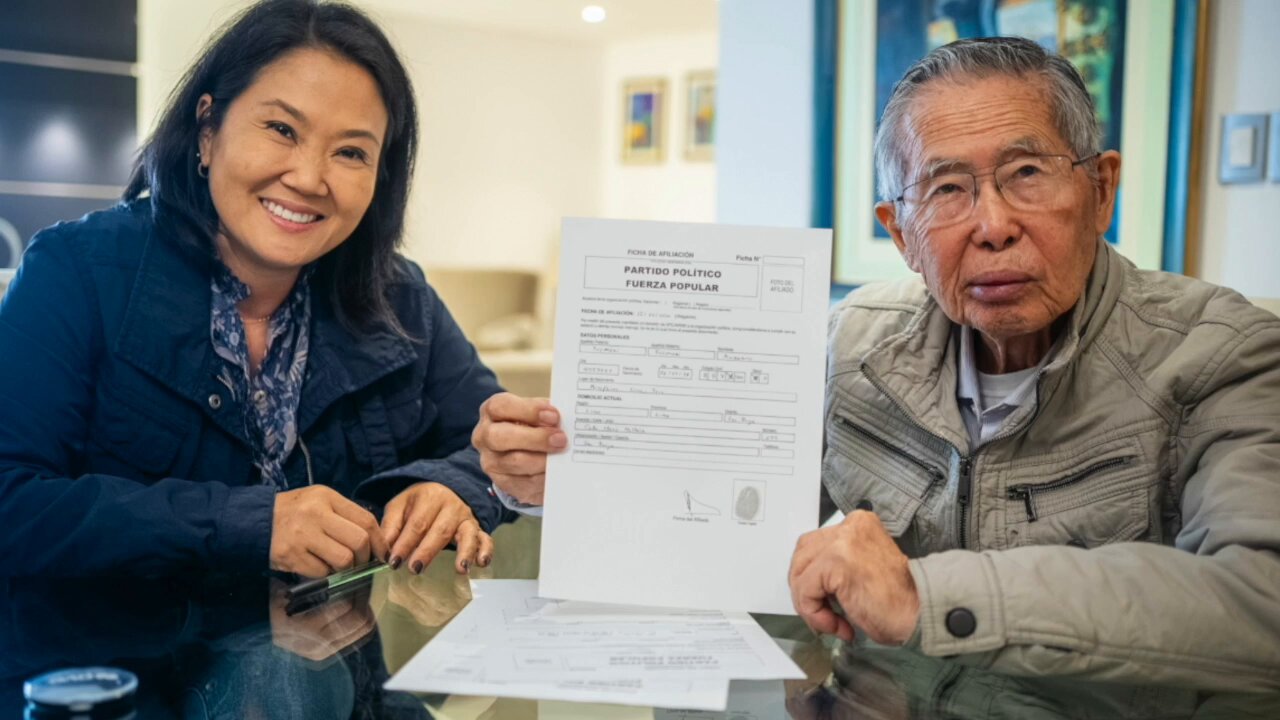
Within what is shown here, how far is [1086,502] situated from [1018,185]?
0.37 metres

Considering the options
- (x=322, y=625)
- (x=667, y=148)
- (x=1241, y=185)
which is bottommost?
(x=322, y=625)

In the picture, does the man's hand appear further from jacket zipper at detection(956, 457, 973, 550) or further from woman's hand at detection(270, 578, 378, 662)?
woman's hand at detection(270, 578, 378, 662)

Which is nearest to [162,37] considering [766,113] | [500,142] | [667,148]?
[500,142]

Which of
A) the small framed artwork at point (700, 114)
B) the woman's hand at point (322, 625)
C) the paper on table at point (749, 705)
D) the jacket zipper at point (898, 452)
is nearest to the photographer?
the paper on table at point (749, 705)

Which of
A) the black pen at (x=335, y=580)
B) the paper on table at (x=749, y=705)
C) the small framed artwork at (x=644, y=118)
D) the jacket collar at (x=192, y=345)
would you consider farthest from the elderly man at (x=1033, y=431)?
the small framed artwork at (x=644, y=118)

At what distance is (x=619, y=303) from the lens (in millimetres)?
→ 1133

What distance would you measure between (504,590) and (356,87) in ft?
2.64

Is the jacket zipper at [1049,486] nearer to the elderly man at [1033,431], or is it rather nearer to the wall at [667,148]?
the elderly man at [1033,431]

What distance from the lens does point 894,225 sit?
1.38m

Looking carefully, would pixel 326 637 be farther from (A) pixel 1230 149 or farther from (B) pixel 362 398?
(A) pixel 1230 149

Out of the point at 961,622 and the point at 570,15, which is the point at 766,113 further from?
the point at 570,15

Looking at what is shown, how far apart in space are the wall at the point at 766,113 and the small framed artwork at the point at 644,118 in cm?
499

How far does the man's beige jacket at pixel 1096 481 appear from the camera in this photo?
3.16 feet

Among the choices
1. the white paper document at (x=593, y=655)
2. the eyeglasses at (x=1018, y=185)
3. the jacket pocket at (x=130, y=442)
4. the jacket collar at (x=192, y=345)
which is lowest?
the white paper document at (x=593, y=655)
